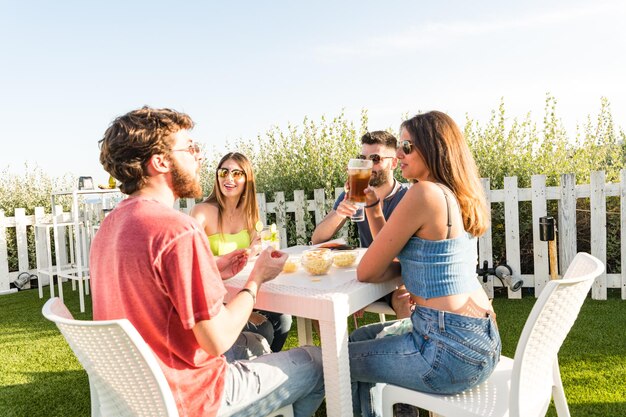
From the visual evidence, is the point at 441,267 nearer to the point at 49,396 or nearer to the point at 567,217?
the point at 49,396

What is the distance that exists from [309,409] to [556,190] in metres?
4.51

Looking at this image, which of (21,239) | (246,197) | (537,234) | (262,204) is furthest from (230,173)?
(21,239)

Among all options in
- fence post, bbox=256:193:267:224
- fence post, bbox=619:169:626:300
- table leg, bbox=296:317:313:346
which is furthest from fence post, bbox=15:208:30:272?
fence post, bbox=619:169:626:300

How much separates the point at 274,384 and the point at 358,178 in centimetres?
121

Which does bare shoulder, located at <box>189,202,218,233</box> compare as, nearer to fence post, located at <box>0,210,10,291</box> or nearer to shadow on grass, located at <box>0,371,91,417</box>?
shadow on grass, located at <box>0,371,91,417</box>

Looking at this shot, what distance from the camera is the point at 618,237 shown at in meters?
5.68

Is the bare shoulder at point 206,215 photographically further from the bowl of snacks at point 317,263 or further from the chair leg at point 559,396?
the chair leg at point 559,396

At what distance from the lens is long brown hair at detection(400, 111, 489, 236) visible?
1.96 m

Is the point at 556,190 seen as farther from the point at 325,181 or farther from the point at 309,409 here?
the point at 309,409

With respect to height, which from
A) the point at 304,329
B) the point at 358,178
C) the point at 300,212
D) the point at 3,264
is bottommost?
the point at 3,264

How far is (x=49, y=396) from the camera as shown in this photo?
11.1 feet

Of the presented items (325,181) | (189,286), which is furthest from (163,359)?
(325,181)

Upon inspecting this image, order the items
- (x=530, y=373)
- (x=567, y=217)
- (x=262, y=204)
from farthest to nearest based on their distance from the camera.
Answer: (x=262, y=204) < (x=567, y=217) < (x=530, y=373)

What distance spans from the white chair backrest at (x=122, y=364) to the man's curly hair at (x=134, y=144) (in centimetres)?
48
